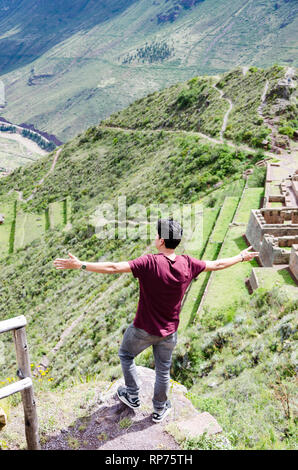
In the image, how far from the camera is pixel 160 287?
5250mm

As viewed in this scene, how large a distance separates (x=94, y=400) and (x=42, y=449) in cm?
131

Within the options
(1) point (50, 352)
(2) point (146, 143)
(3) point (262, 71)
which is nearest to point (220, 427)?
(1) point (50, 352)

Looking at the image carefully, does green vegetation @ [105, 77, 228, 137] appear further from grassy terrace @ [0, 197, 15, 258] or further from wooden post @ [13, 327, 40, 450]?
wooden post @ [13, 327, 40, 450]

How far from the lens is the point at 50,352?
20328 mm

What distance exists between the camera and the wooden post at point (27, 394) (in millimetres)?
4879

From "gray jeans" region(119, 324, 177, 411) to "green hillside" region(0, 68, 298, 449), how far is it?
1.14 metres

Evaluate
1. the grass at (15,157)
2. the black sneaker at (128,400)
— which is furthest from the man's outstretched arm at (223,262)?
the grass at (15,157)

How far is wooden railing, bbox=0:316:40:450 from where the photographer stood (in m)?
4.78

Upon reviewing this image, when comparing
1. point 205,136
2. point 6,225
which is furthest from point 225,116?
point 6,225

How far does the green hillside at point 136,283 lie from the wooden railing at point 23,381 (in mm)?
644

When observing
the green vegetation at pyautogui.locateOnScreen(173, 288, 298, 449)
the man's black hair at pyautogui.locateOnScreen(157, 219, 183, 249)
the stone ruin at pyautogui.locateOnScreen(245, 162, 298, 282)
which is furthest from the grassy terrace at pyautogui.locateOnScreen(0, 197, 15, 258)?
the man's black hair at pyautogui.locateOnScreen(157, 219, 183, 249)

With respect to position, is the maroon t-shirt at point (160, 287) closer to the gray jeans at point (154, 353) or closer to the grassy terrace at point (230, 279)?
the gray jeans at point (154, 353)

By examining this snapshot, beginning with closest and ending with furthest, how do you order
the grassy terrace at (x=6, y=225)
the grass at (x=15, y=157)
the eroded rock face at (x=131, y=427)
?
the eroded rock face at (x=131, y=427) < the grassy terrace at (x=6, y=225) < the grass at (x=15, y=157)
